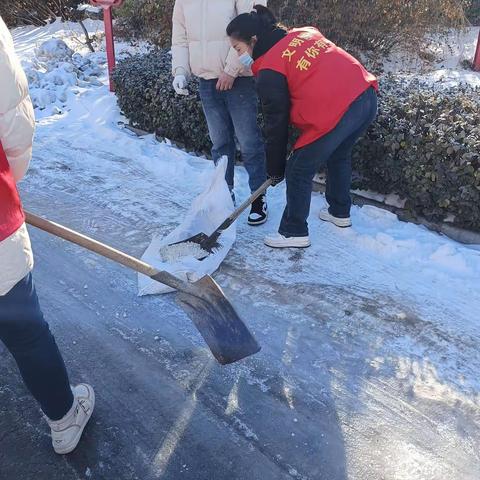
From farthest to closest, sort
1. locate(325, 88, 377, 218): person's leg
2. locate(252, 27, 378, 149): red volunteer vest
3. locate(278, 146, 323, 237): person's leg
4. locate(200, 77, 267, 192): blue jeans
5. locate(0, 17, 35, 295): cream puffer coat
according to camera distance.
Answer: locate(200, 77, 267, 192): blue jeans, locate(278, 146, 323, 237): person's leg, locate(325, 88, 377, 218): person's leg, locate(252, 27, 378, 149): red volunteer vest, locate(0, 17, 35, 295): cream puffer coat

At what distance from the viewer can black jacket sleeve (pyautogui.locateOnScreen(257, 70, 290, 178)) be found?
113 inches

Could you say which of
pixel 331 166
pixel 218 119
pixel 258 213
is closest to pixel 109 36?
pixel 218 119

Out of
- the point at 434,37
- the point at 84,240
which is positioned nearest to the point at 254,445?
the point at 84,240

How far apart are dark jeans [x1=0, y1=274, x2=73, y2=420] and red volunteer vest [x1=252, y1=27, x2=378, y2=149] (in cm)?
186

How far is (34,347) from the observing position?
1.77 m

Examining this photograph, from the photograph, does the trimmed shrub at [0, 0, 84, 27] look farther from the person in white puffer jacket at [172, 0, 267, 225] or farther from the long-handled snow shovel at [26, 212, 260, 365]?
the long-handled snow shovel at [26, 212, 260, 365]

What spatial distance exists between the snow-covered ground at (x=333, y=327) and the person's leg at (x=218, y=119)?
46 cm

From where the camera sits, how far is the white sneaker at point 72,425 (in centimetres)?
201

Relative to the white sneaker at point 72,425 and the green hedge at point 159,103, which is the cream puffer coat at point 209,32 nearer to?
the green hedge at point 159,103

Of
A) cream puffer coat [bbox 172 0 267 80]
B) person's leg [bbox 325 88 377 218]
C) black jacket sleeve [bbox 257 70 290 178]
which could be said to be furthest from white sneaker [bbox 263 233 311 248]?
cream puffer coat [bbox 172 0 267 80]

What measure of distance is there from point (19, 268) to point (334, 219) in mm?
2488

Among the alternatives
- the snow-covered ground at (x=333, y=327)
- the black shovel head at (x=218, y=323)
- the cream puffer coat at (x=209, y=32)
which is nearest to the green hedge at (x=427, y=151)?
the snow-covered ground at (x=333, y=327)

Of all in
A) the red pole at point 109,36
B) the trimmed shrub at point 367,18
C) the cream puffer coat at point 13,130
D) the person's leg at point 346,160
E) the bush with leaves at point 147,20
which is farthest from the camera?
the bush with leaves at point 147,20

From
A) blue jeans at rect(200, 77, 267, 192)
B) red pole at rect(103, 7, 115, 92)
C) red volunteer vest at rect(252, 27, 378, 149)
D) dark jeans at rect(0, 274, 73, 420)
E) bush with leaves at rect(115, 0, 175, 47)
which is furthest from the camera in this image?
bush with leaves at rect(115, 0, 175, 47)
